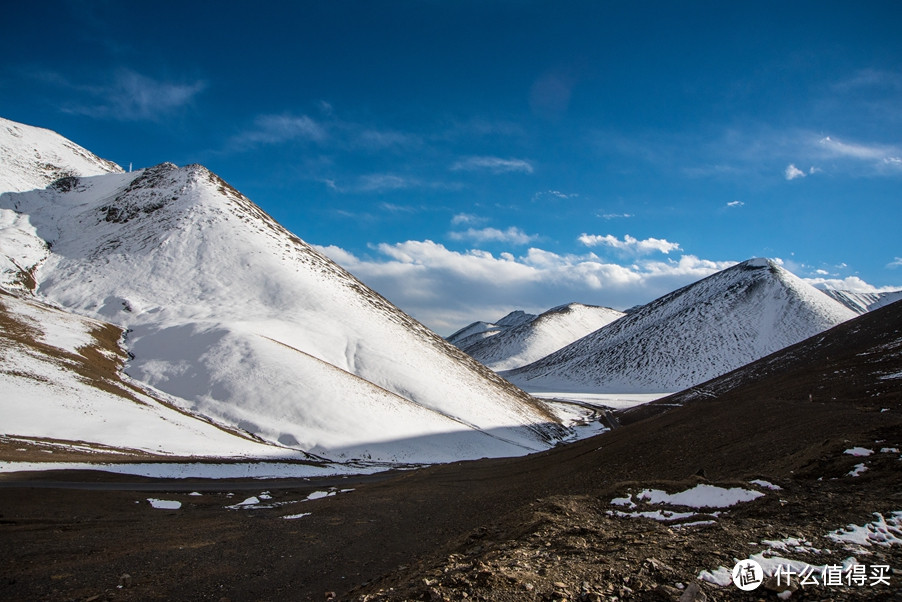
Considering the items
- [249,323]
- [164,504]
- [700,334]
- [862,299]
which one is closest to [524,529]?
[164,504]

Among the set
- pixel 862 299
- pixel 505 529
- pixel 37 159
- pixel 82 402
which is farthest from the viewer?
pixel 862 299

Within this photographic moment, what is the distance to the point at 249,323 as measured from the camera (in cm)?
5972

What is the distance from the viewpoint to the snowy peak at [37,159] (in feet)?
312

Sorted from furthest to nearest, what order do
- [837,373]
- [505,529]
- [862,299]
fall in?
[862,299], [837,373], [505,529]

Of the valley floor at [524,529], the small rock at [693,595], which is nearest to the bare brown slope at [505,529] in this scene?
the valley floor at [524,529]

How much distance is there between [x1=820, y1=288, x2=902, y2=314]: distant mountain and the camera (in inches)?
5782

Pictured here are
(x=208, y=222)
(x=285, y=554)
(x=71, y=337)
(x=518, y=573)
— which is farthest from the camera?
(x=208, y=222)

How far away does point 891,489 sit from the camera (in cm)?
970

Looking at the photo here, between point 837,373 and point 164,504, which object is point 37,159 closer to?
point 164,504

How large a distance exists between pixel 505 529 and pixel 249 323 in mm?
56335

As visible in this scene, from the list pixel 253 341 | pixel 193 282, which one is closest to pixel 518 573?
pixel 253 341

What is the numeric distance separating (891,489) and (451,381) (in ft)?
187

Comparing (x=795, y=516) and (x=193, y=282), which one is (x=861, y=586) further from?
(x=193, y=282)

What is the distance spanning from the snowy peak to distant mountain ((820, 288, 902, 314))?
21290cm
